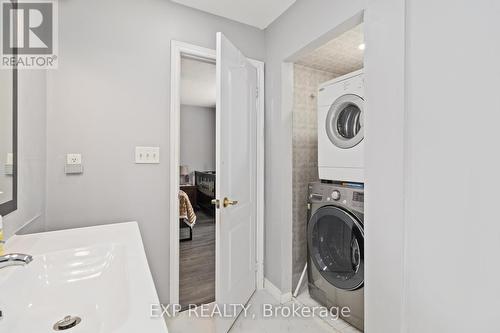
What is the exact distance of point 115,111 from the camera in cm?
165

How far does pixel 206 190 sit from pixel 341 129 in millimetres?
3845

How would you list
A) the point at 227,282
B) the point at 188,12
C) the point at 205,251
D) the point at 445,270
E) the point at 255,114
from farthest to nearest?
the point at 205,251
the point at 255,114
the point at 188,12
the point at 227,282
the point at 445,270

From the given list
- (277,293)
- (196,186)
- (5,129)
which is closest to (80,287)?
(5,129)

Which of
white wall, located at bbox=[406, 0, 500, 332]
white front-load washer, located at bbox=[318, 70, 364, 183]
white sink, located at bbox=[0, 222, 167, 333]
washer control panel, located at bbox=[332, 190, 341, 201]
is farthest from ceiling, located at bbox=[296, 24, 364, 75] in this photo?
white sink, located at bbox=[0, 222, 167, 333]

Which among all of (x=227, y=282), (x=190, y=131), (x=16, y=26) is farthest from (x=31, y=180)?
(x=190, y=131)

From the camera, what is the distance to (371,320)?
4.27 ft

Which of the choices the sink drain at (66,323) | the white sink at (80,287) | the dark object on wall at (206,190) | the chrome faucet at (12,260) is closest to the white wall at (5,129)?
the white sink at (80,287)

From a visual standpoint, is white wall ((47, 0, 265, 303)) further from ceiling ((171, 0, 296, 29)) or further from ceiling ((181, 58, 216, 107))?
ceiling ((181, 58, 216, 107))

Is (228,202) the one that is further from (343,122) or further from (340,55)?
(340,55)

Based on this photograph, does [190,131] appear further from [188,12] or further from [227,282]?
[227,282]

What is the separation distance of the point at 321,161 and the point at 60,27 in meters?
2.08

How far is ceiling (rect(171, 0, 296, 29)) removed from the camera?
184 centimetres

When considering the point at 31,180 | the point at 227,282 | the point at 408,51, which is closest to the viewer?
the point at 408,51

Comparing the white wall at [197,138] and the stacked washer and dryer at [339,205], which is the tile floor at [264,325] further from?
the white wall at [197,138]
